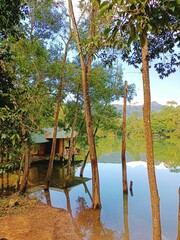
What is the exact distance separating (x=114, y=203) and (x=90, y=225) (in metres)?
2.56

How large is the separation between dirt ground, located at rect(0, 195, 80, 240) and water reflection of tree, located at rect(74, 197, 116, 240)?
0.47 meters

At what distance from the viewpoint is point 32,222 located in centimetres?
627

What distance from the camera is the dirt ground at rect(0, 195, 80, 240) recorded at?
5.55m

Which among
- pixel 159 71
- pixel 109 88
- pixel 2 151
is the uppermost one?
pixel 109 88

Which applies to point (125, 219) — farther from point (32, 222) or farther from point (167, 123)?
point (167, 123)

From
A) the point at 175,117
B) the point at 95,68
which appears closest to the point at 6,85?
the point at 95,68

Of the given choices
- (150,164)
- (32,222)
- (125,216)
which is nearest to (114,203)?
(125,216)

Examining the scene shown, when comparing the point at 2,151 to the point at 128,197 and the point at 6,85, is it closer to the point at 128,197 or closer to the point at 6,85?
the point at 6,85

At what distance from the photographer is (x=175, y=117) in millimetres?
38938

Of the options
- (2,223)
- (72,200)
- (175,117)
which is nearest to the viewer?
(2,223)

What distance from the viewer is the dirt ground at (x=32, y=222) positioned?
555 centimetres

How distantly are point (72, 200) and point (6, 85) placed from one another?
27.8 feet

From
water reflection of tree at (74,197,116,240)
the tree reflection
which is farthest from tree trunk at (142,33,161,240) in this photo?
the tree reflection

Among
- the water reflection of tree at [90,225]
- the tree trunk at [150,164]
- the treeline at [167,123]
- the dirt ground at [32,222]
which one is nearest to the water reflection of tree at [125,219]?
the water reflection of tree at [90,225]
